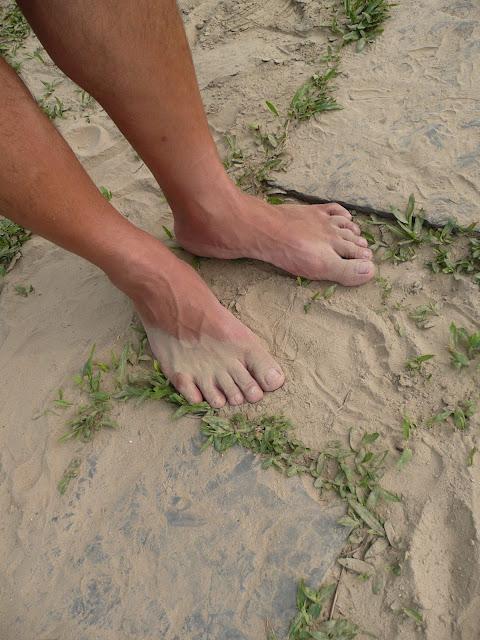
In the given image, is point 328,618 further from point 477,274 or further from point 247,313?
point 477,274

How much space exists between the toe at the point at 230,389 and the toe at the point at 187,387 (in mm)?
86

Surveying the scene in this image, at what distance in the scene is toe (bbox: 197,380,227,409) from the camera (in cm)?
178

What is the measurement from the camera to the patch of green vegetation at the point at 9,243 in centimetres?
246

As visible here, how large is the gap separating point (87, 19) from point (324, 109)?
1.35m

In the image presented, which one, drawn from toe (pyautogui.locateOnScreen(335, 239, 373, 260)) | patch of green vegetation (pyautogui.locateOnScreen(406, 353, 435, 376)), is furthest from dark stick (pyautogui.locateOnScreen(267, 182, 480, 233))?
patch of green vegetation (pyautogui.locateOnScreen(406, 353, 435, 376))

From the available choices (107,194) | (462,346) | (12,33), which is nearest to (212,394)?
(462,346)

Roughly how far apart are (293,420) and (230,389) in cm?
24

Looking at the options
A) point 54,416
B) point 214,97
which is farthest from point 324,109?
point 54,416

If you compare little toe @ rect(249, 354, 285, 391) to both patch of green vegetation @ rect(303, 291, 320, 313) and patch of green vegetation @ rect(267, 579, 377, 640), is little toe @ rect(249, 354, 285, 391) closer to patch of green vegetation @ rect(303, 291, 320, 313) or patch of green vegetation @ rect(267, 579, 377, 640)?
patch of green vegetation @ rect(303, 291, 320, 313)

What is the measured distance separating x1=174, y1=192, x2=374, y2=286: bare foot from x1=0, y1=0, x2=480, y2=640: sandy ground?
0.30 feet

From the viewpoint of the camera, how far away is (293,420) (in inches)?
67.4

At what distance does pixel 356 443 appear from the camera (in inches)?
63.6

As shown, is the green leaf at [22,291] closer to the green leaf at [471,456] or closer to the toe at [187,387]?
the toe at [187,387]

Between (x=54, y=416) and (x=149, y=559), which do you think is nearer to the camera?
(x=149, y=559)
